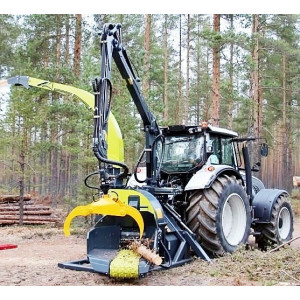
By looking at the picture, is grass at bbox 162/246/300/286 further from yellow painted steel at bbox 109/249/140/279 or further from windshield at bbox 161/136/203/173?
windshield at bbox 161/136/203/173

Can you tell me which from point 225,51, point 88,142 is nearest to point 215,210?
point 88,142

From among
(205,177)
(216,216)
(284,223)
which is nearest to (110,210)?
(216,216)

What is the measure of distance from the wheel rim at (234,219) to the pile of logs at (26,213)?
20.7 feet

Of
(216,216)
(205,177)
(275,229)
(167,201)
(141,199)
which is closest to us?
(141,199)

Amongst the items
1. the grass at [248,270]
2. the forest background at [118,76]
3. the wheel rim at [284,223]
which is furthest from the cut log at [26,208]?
the grass at [248,270]

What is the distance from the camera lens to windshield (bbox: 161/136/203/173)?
7016 millimetres

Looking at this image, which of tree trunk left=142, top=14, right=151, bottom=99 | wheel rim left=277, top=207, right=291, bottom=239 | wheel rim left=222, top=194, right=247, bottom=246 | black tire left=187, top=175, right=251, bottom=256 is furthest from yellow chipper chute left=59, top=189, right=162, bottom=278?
tree trunk left=142, top=14, right=151, bottom=99

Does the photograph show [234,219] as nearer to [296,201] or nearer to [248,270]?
[248,270]

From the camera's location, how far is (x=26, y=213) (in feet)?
39.7

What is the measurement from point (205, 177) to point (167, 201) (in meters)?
0.64

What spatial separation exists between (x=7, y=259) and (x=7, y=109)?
20.3ft

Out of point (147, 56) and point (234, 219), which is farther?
point (147, 56)

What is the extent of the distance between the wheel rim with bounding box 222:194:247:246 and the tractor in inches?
0.6

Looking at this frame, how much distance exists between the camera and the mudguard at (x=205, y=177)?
6.23 meters
